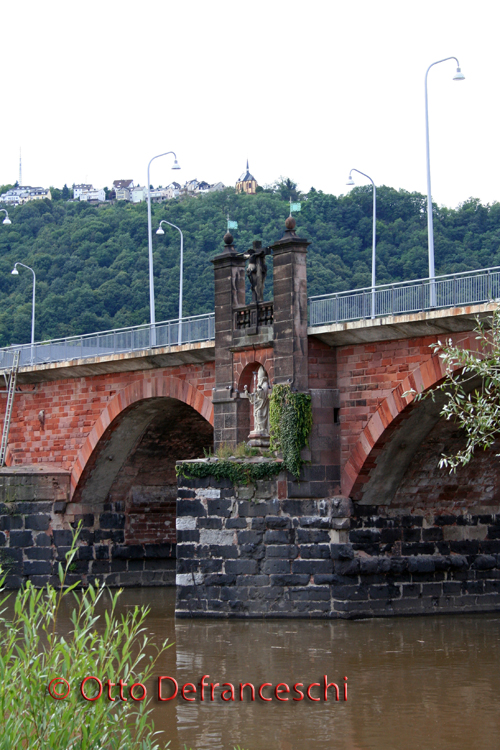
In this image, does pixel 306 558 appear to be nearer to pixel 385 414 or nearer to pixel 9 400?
pixel 385 414

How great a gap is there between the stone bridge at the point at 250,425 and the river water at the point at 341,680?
2.48 meters

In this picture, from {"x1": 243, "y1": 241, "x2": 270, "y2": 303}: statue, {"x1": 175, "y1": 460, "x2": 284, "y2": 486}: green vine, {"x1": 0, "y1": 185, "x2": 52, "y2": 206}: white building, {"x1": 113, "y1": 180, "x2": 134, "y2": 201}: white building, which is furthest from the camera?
{"x1": 113, "y1": 180, "x2": 134, "y2": 201}: white building

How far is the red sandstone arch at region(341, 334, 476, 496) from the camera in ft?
69.8

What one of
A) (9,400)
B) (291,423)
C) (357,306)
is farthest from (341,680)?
(9,400)

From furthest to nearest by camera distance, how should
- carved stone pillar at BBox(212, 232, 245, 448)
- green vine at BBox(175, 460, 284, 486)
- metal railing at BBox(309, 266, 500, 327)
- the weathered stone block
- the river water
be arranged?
→ the weathered stone block
carved stone pillar at BBox(212, 232, 245, 448)
green vine at BBox(175, 460, 284, 486)
metal railing at BBox(309, 266, 500, 327)
the river water

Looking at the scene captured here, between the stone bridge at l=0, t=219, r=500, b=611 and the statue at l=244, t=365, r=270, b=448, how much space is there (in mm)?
320

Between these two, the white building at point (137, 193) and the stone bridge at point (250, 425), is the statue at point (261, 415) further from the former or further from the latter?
the white building at point (137, 193)

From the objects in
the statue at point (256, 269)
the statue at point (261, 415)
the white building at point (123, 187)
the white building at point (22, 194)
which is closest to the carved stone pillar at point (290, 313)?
the statue at point (261, 415)

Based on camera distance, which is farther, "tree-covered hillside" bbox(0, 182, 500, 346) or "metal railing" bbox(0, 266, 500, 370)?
"tree-covered hillside" bbox(0, 182, 500, 346)

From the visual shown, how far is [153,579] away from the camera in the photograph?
3284cm

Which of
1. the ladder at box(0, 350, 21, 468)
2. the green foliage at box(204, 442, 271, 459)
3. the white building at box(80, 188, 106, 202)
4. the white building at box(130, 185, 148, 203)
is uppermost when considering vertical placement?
the white building at box(80, 188, 106, 202)

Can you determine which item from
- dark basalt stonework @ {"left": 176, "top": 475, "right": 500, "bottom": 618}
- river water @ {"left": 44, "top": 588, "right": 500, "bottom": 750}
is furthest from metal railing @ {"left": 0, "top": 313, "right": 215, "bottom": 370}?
river water @ {"left": 44, "top": 588, "right": 500, "bottom": 750}

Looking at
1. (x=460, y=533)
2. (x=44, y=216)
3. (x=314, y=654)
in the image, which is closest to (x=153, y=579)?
(x=460, y=533)

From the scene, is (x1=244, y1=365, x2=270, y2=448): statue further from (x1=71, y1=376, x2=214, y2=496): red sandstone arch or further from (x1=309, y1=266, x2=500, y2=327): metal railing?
(x1=71, y1=376, x2=214, y2=496): red sandstone arch
